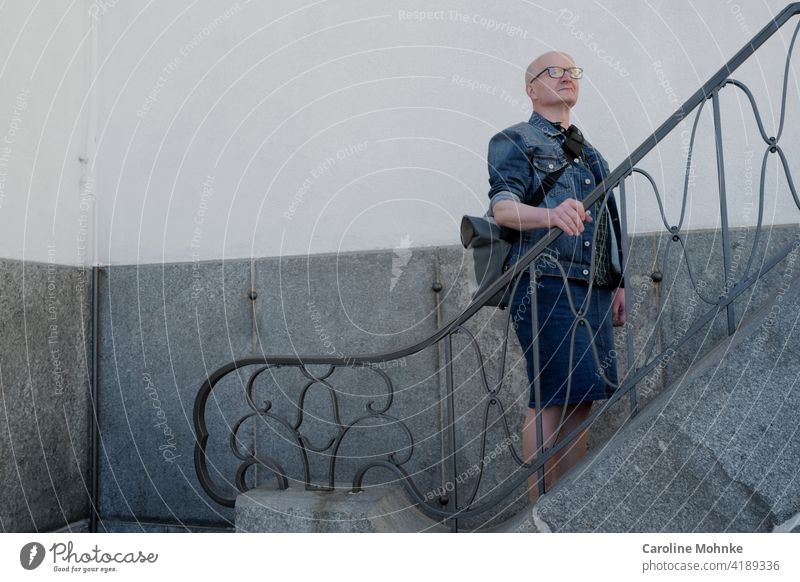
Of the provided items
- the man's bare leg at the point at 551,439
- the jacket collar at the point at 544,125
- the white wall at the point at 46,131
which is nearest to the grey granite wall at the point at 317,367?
the white wall at the point at 46,131

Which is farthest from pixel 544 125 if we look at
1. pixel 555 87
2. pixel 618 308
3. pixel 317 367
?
pixel 317 367

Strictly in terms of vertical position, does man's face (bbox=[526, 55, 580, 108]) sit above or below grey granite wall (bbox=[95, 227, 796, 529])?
above

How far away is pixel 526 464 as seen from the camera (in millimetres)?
3316

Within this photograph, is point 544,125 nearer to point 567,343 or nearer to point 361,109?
point 567,343

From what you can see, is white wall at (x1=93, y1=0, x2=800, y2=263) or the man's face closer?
the man's face

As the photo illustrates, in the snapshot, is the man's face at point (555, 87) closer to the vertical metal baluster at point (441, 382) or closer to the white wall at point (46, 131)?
the vertical metal baluster at point (441, 382)

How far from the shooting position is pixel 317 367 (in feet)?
16.1

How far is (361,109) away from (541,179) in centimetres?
187

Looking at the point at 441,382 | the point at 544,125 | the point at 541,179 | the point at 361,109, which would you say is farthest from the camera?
the point at 361,109

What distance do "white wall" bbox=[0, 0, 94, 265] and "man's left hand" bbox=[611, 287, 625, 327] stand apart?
312 centimetres

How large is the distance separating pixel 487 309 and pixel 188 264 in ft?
6.13
